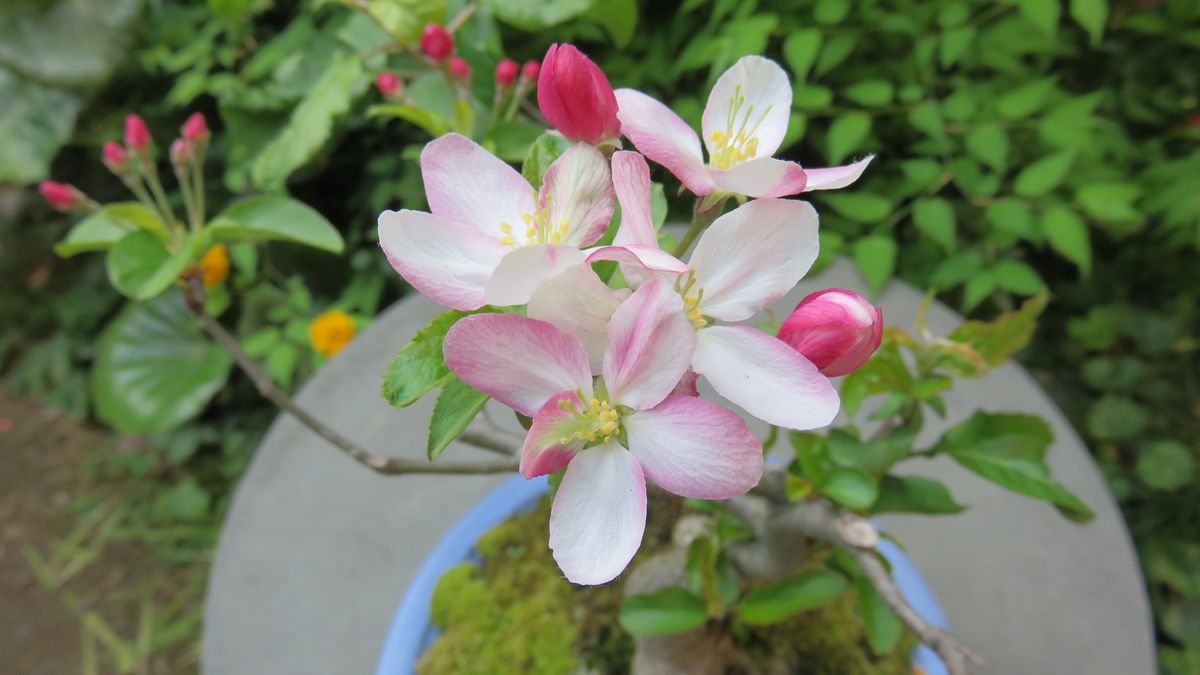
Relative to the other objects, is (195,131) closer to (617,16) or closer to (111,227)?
(111,227)

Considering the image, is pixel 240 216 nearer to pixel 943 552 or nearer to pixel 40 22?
pixel 943 552

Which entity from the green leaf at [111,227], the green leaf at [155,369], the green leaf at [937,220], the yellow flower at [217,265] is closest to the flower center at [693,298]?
the green leaf at [111,227]

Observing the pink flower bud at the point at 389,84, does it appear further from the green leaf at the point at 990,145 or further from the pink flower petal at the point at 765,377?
the green leaf at the point at 990,145

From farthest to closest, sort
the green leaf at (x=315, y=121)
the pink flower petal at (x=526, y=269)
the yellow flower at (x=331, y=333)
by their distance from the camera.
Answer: the yellow flower at (x=331, y=333), the green leaf at (x=315, y=121), the pink flower petal at (x=526, y=269)

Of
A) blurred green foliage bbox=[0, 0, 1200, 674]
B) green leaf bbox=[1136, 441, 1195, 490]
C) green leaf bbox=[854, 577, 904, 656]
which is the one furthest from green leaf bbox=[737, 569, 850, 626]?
green leaf bbox=[1136, 441, 1195, 490]

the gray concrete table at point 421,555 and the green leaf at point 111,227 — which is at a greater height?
the green leaf at point 111,227
